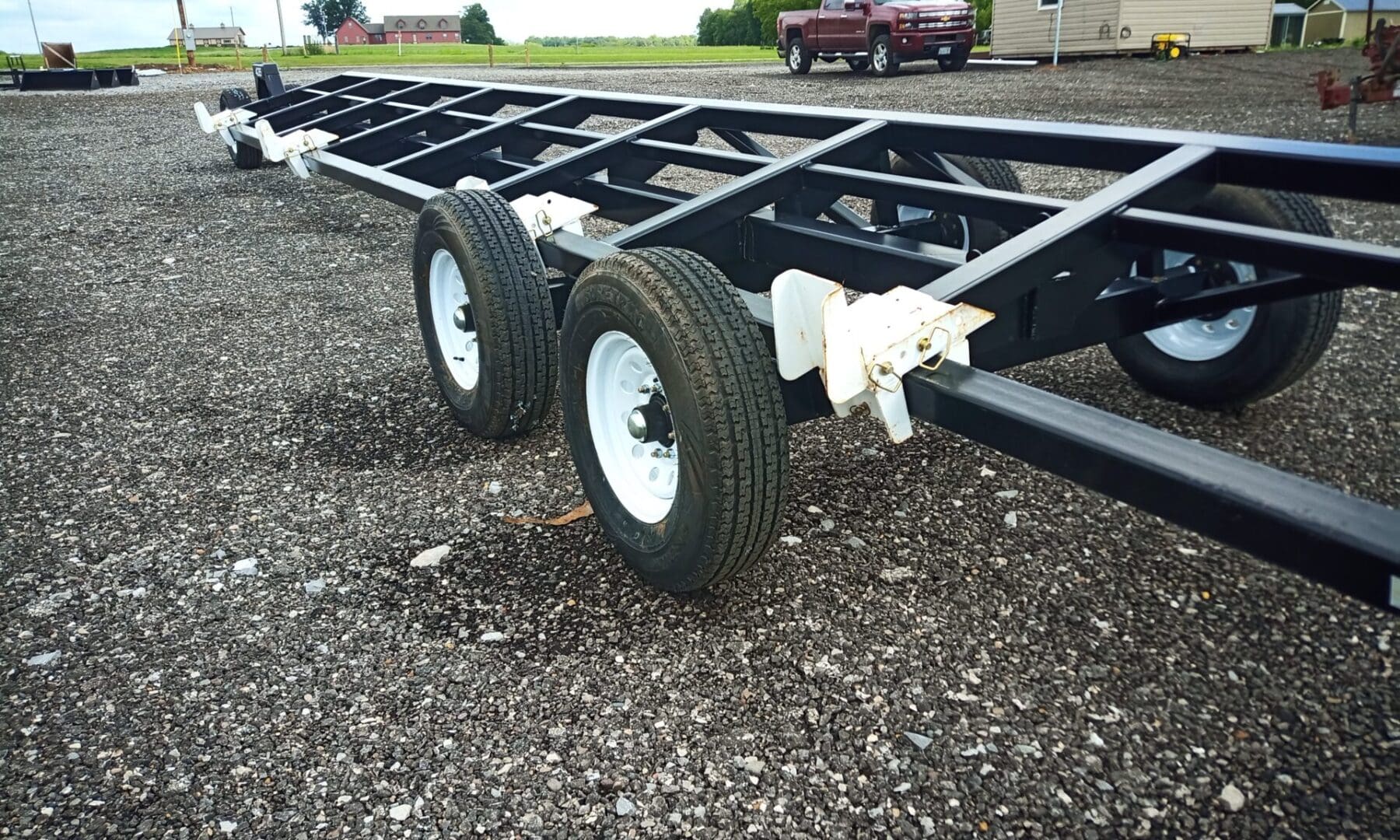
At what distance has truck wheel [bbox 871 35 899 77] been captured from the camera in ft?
65.1

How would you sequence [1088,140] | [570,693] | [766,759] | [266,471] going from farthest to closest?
[266,471]
[1088,140]
[570,693]
[766,759]

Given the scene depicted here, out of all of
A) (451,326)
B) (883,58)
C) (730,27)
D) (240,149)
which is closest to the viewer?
(451,326)

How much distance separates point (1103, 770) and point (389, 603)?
1.80 m

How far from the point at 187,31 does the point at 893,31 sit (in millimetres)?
28437

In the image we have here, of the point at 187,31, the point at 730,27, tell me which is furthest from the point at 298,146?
the point at 730,27

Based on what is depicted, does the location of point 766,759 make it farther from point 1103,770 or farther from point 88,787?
point 88,787

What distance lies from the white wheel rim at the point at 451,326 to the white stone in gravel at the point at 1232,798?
8.73 feet

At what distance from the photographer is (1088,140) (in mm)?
3041

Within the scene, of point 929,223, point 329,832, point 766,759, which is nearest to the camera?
point 329,832

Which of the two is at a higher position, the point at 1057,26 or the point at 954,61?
the point at 1057,26

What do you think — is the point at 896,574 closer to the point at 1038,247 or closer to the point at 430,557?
the point at 1038,247

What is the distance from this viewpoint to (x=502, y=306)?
10.4 ft

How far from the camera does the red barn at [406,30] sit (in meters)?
120

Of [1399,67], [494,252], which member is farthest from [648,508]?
[1399,67]
